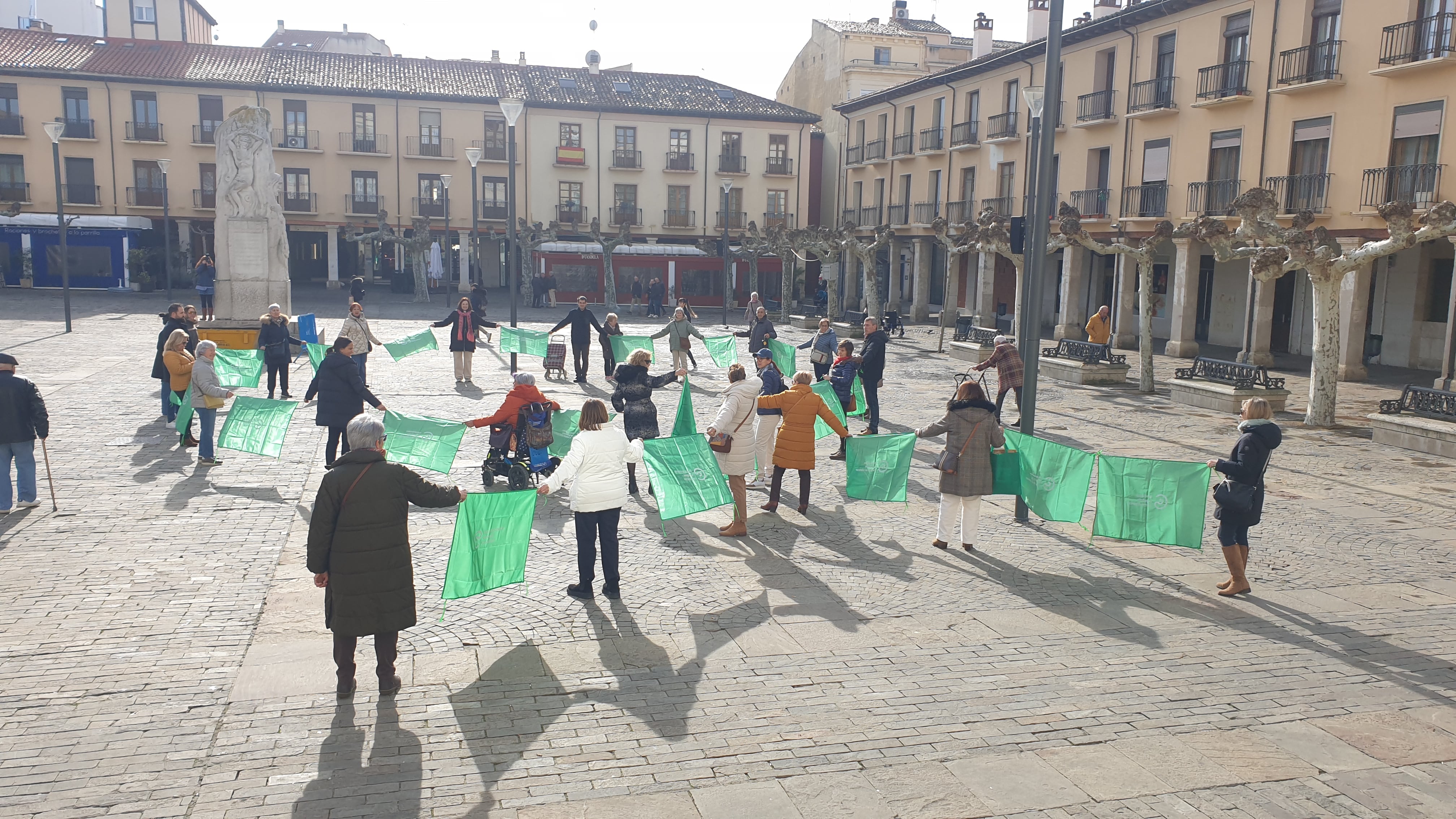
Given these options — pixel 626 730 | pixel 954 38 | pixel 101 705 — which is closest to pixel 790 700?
pixel 626 730

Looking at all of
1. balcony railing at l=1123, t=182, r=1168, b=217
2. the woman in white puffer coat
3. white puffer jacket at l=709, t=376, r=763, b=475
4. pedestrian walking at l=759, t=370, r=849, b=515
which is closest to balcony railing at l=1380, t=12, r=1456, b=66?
balcony railing at l=1123, t=182, r=1168, b=217

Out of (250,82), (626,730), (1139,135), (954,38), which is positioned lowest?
(626,730)

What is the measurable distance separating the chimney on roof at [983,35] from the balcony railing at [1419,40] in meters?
24.9

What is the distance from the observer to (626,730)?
6102 mm

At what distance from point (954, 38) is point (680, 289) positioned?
78.6 feet

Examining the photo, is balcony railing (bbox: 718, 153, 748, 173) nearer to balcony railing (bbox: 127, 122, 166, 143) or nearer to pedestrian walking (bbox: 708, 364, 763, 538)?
balcony railing (bbox: 127, 122, 166, 143)

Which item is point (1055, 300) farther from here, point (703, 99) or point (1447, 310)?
point (703, 99)

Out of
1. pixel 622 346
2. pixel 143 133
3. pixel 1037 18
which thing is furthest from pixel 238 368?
pixel 143 133

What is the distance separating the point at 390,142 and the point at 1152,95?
113 ft

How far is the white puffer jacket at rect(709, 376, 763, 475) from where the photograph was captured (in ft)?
33.9

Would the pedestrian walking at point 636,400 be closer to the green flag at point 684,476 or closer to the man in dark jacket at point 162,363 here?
the green flag at point 684,476

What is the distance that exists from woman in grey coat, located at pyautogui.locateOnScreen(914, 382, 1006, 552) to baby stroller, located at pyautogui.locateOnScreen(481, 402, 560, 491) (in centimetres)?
374

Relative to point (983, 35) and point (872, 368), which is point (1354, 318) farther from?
point (983, 35)

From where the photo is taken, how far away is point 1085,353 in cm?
2317
